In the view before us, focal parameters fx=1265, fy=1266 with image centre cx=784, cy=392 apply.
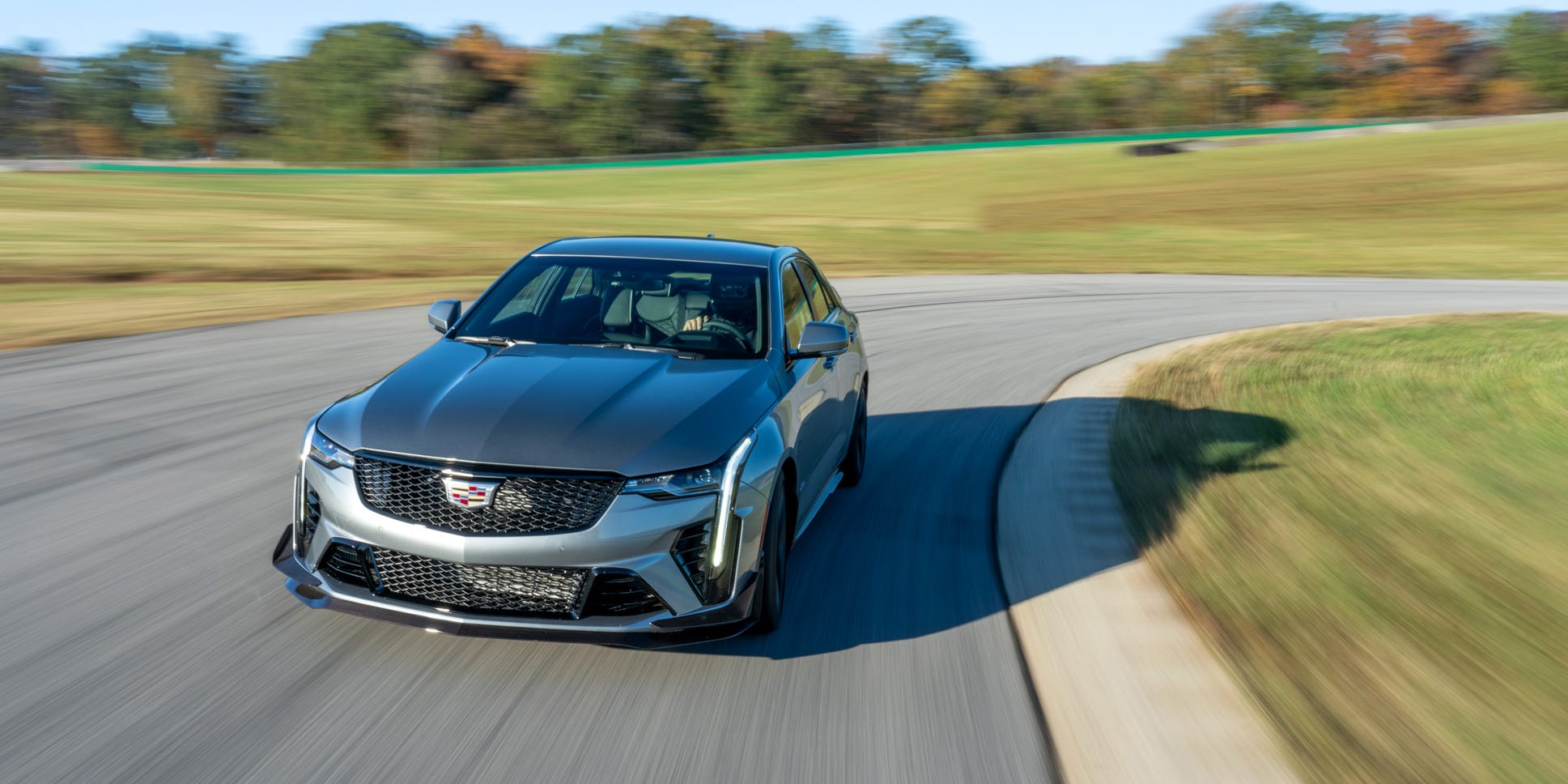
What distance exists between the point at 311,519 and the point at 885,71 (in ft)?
333

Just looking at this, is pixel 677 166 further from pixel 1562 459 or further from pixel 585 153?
pixel 1562 459

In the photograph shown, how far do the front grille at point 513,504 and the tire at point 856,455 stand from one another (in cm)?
293

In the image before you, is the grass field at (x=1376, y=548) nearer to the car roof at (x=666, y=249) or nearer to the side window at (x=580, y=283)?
the car roof at (x=666, y=249)

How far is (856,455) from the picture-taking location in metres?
7.49

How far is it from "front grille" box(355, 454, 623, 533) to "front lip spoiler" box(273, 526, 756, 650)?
0.33 metres

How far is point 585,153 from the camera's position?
94.2m

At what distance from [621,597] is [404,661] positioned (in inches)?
33.2

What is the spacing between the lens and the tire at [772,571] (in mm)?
4727

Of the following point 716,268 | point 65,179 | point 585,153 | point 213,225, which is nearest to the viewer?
point 716,268

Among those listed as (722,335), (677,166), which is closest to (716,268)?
(722,335)

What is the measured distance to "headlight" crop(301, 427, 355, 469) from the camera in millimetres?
4480

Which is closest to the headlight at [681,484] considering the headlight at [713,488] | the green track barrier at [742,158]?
the headlight at [713,488]

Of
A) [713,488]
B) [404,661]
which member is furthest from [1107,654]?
[404,661]

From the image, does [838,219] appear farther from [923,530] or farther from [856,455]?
[923,530]
